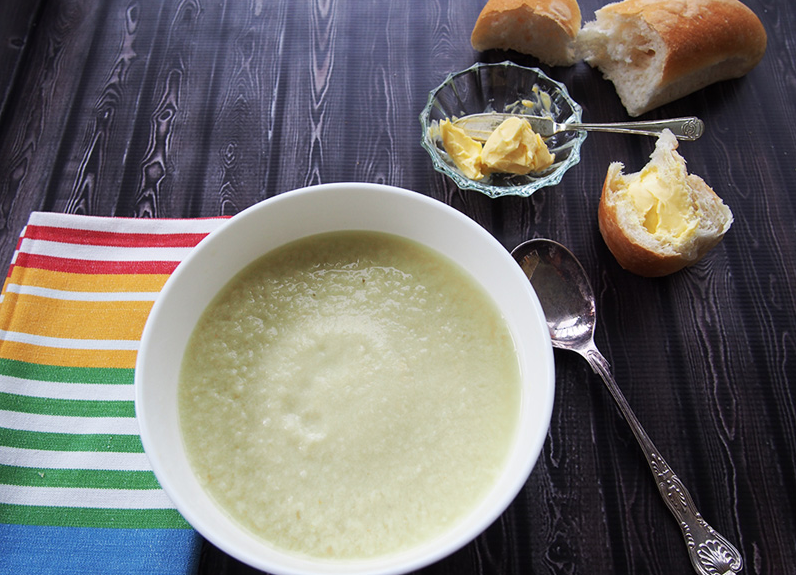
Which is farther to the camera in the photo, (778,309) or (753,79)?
(753,79)

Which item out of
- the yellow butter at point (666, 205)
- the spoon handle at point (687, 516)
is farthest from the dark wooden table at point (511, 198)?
the yellow butter at point (666, 205)

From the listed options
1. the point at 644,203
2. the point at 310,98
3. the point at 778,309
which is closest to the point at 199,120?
the point at 310,98

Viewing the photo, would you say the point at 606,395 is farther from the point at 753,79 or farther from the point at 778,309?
the point at 753,79

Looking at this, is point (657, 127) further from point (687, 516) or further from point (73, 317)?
point (73, 317)

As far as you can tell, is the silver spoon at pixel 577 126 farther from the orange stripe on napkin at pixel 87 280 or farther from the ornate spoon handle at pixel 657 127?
the orange stripe on napkin at pixel 87 280

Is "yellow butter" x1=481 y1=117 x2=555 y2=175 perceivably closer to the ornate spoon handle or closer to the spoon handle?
the ornate spoon handle

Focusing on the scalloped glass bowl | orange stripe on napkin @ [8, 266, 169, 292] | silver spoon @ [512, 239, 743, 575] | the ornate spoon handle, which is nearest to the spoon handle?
silver spoon @ [512, 239, 743, 575]
